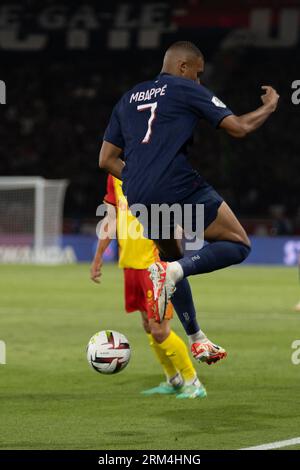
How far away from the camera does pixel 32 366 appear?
29.2ft

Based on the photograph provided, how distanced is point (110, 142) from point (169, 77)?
2.08 ft

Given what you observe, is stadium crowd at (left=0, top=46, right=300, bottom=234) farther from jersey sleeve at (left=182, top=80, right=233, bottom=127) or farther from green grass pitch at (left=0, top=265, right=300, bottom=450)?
jersey sleeve at (left=182, top=80, right=233, bottom=127)

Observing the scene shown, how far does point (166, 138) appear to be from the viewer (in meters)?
6.20

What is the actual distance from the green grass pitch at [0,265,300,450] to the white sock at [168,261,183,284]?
33.9 inches

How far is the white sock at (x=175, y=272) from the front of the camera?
6102mm

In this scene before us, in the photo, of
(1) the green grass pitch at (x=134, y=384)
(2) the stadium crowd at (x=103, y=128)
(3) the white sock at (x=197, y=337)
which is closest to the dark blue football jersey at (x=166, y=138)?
(3) the white sock at (x=197, y=337)

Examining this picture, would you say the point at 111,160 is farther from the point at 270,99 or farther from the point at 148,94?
the point at 270,99

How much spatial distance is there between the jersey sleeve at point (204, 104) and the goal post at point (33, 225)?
67.2ft

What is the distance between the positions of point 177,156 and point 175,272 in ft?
2.31

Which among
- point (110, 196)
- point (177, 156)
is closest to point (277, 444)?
point (177, 156)

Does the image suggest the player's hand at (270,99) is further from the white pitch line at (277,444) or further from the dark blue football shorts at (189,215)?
the white pitch line at (277,444)
